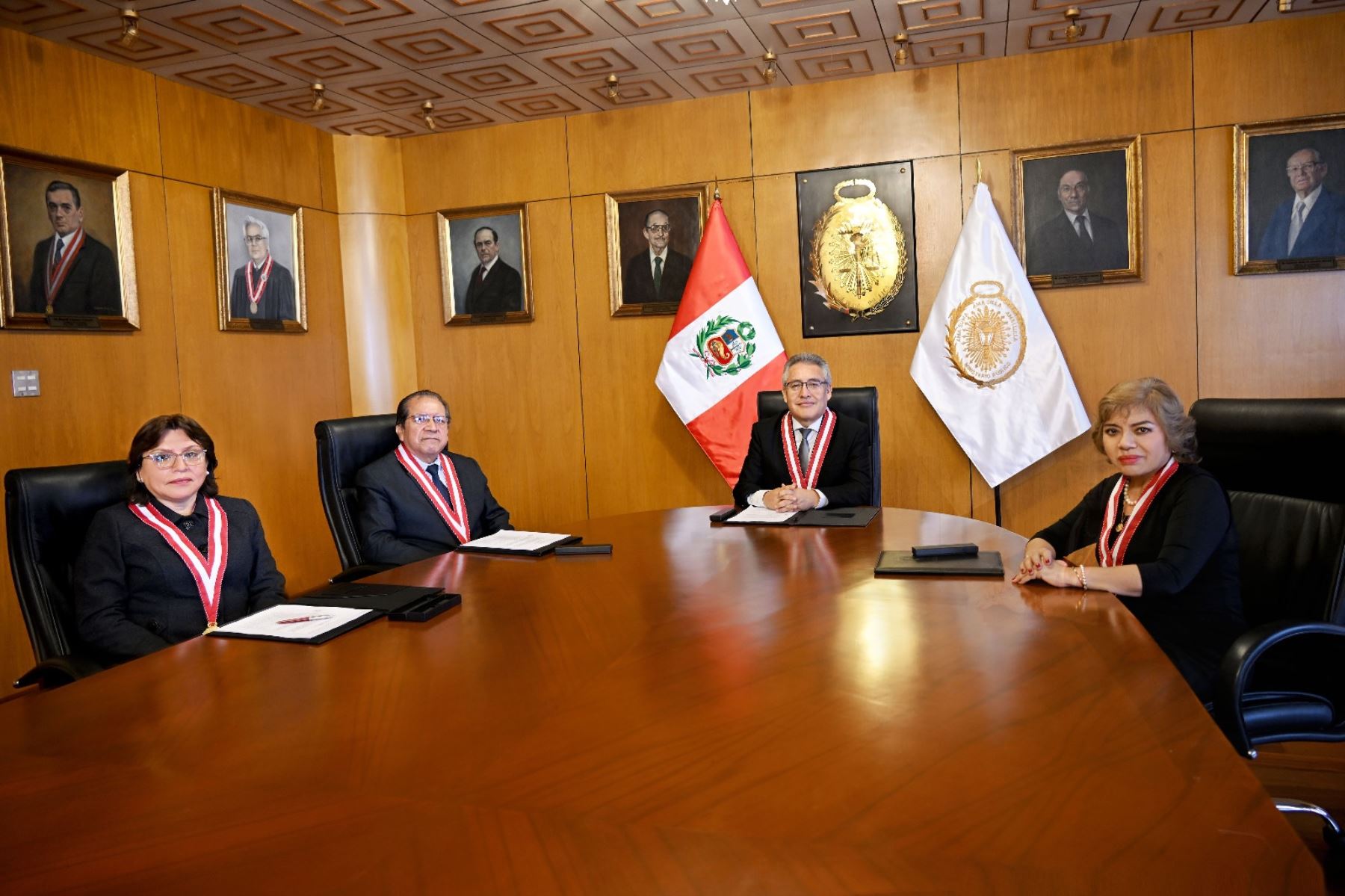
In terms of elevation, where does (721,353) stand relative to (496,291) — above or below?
below

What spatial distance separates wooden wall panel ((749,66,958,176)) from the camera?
4848mm

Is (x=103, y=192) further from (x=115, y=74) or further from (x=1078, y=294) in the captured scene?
(x=1078, y=294)

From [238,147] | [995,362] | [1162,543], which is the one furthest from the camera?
[238,147]

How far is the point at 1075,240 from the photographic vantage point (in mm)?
4699


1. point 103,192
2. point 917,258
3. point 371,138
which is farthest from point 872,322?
point 103,192

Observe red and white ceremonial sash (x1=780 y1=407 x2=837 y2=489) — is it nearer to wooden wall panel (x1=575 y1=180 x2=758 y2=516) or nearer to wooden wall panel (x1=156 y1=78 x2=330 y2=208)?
wooden wall panel (x1=575 y1=180 x2=758 y2=516)

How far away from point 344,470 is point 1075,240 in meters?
3.66

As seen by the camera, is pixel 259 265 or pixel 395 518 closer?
pixel 395 518

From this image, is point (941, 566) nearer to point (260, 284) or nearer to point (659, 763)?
point (659, 763)

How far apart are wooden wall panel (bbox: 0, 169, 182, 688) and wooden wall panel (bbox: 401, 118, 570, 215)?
1.54 meters

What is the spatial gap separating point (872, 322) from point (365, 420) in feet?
9.00

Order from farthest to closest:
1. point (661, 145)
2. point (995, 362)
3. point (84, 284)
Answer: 1. point (661, 145)
2. point (995, 362)
3. point (84, 284)

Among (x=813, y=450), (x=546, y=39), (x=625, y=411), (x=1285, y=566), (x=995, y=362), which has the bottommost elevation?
(x=1285, y=566)

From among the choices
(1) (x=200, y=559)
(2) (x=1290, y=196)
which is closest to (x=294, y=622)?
(1) (x=200, y=559)
